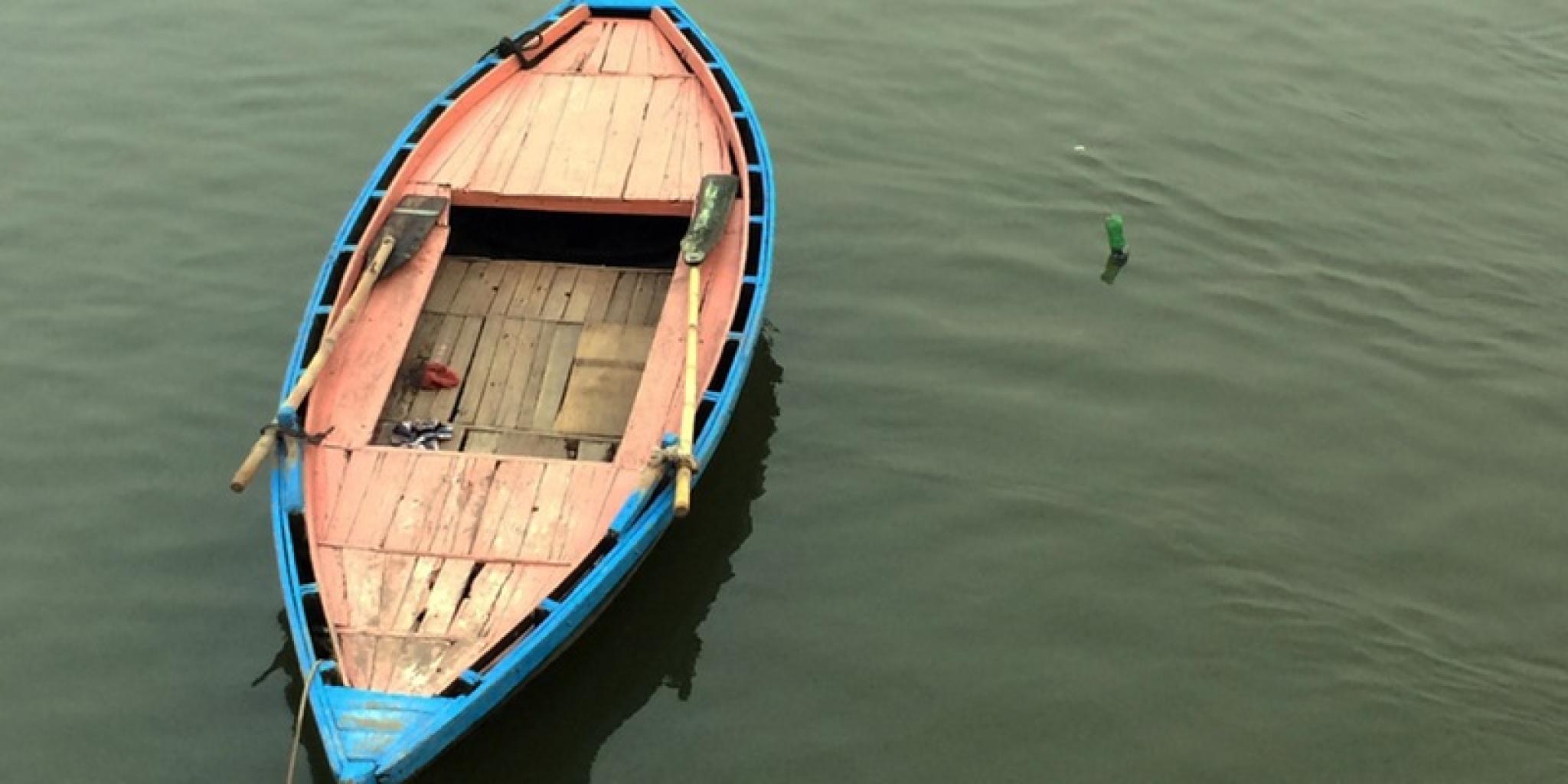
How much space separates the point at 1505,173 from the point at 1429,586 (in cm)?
490

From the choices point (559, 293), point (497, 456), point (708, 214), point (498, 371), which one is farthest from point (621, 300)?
point (497, 456)

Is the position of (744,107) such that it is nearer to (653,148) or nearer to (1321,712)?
(653,148)

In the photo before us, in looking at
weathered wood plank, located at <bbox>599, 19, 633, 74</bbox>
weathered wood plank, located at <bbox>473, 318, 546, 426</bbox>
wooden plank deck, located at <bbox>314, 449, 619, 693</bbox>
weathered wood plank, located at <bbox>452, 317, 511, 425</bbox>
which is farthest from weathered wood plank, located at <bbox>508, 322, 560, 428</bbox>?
weathered wood plank, located at <bbox>599, 19, 633, 74</bbox>

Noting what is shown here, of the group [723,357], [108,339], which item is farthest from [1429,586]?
[108,339]

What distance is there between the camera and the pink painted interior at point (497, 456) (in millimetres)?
6977

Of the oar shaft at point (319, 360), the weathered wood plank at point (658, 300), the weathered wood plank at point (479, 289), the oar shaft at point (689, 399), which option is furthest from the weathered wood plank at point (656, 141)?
the oar shaft at point (319, 360)

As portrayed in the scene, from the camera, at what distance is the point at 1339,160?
11.8 meters

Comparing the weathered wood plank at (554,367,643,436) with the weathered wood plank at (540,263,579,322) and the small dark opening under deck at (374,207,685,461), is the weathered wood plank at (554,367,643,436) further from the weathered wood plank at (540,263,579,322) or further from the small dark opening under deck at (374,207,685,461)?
the weathered wood plank at (540,263,579,322)

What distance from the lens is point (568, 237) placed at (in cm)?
1029

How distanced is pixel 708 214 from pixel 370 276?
2174 mm

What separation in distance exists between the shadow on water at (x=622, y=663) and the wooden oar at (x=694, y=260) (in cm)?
37

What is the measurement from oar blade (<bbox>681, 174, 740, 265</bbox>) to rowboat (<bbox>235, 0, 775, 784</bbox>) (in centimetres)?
2

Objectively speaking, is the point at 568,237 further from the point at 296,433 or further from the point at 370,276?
the point at 296,433

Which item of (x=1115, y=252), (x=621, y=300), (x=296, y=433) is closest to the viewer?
(x=296, y=433)
